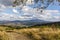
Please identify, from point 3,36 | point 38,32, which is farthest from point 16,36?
point 38,32

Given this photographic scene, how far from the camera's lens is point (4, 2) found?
10.5 feet

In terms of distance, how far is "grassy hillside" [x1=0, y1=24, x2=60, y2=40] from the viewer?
3100 mm

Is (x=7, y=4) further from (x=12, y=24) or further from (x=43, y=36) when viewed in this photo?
(x=43, y=36)

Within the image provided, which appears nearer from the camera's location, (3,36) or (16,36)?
(3,36)

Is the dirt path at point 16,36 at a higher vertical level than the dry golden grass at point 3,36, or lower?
lower

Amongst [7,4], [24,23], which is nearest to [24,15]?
[24,23]

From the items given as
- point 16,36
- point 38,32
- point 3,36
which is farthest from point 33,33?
point 3,36

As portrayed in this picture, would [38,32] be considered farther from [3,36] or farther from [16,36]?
[3,36]

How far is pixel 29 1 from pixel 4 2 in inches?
21.0

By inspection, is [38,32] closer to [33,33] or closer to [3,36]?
[33,33]

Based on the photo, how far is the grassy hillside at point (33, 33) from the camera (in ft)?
10.2

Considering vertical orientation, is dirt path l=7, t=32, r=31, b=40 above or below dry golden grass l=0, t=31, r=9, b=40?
below

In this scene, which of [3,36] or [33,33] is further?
[33,33]

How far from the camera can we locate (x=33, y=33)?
10.4 feet
